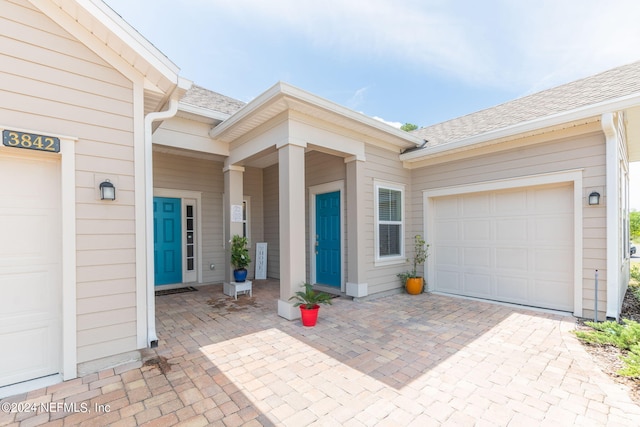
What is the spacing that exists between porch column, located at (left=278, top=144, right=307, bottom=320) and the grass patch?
3.41 metres

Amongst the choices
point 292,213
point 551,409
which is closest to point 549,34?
point 292,213

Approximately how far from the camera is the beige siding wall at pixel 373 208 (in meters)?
5.16

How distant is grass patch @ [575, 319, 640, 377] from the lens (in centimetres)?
239

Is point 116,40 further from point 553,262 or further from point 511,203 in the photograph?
point 553,262

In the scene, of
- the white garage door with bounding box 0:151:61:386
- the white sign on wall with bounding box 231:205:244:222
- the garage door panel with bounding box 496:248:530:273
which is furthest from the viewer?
the white sign on wall with bounding box 231:205:244:222

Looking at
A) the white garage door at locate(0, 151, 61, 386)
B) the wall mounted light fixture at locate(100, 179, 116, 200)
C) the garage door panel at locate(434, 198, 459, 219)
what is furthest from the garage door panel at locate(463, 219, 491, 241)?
the white garage door at locate(0, 151, 61, 386)

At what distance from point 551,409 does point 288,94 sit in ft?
12.8

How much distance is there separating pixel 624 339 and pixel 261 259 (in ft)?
20.5

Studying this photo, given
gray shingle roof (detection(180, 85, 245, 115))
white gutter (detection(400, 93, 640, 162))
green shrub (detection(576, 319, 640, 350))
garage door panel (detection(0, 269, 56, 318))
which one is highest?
gray shingle roof (detection(180, 85, 245, 115))

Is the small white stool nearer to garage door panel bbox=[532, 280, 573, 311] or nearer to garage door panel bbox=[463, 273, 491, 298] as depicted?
garage door panel bbox=[463, 273, 491, 298]

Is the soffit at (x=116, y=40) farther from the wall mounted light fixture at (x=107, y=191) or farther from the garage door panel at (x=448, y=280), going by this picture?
the garage door panel at (x=448, y=280)

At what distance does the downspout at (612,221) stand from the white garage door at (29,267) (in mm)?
6332

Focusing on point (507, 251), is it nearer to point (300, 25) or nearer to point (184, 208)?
point (300, 25)

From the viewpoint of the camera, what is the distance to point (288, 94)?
11.5 ft
